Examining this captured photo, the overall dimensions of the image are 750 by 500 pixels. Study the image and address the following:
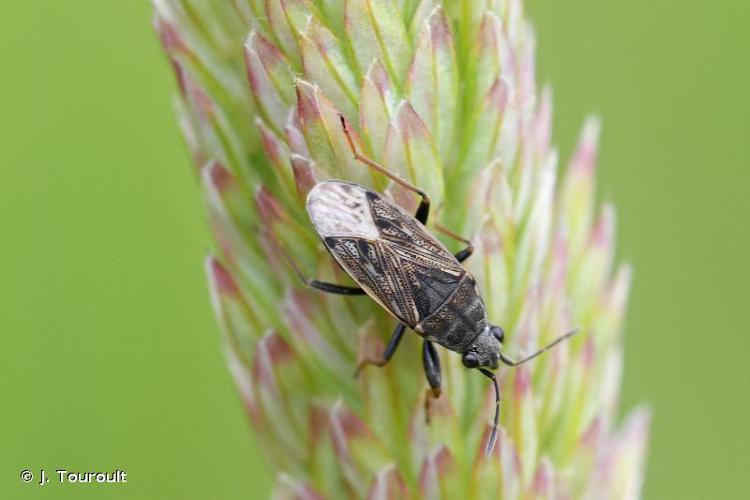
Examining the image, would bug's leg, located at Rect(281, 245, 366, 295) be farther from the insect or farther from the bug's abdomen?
the bug's abdomen

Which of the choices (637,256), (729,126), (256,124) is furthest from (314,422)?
(729,126)

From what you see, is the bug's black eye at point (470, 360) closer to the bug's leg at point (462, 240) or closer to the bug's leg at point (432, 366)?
the bug's leg at point (432, 366)

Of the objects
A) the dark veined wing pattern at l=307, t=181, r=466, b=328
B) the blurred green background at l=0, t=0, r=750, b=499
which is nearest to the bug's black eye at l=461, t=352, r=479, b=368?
the dark veined wing pattern at l=307, t=181, r=466, b=328

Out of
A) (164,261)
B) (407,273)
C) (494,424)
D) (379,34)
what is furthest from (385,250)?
(164,261)

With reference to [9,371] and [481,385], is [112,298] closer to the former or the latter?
[9,371]

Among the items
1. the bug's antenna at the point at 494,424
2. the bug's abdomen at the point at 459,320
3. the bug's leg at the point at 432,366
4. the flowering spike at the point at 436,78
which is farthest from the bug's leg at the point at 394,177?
the bug's antenna at the point at 494,424

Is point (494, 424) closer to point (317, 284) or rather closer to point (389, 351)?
point (389, 351)
